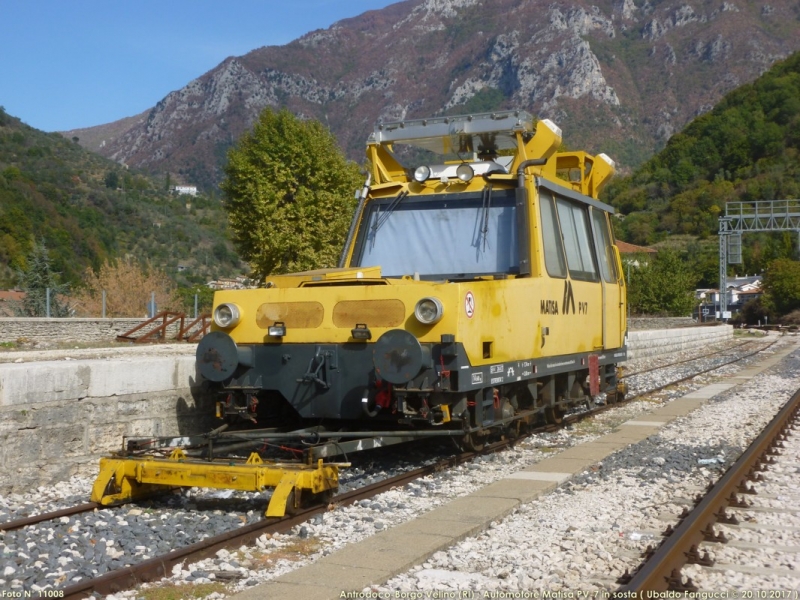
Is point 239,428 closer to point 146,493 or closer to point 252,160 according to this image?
point 146,493

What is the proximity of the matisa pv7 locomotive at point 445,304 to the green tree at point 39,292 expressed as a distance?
20128 mm

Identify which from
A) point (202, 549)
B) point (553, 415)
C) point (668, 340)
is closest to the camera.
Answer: point (202, 549)

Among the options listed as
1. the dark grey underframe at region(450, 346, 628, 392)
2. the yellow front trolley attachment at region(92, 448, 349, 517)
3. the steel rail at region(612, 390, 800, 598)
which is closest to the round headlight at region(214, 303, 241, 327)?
the yellow front trolley attachment at region(92, 448, 349, 517)

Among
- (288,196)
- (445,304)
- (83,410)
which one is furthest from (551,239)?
(288,196)

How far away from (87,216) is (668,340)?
200 ft

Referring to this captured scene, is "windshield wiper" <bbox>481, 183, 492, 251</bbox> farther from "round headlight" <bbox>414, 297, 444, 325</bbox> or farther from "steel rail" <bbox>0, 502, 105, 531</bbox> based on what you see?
"steel rail" <bbox>0, 502, 105, 531</bbox>

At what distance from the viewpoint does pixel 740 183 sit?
132 metres

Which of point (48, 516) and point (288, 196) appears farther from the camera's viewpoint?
point (288, 196)

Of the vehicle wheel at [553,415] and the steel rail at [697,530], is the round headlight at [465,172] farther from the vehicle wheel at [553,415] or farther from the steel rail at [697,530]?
the steel rail at [697,530]

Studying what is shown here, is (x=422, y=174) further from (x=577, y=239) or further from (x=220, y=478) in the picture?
(x=220, y=478)

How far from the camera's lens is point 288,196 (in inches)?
1238

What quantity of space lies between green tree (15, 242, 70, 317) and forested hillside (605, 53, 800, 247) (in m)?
99.2

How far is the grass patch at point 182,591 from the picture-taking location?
16.8ft

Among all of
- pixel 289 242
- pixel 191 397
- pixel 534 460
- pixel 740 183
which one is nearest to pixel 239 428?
pixel 191 397
